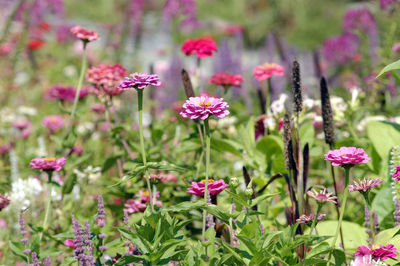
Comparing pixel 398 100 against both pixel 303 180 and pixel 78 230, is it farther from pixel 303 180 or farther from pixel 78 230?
pixel 78 230

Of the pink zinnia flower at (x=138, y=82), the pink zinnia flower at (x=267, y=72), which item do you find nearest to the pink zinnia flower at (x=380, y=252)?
the pink zinnia flower at (x=138, y=82)

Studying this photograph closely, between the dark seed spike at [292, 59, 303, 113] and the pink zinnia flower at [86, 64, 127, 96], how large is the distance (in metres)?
0.75

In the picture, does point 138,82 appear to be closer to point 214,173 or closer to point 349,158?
point 349,158

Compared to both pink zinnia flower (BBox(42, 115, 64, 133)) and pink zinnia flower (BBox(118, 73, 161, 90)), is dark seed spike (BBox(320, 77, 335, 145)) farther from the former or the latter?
pink zinnia flower (BBox(42, 115, 64, 133))

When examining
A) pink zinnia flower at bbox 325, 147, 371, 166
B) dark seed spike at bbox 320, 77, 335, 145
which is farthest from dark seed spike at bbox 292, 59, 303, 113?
pink zinnia flower at bbox 325, 147, 371, 166

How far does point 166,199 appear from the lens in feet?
6.59

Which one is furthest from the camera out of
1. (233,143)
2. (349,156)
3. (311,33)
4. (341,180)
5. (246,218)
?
(311,33)

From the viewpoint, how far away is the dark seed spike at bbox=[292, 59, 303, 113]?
158 cm

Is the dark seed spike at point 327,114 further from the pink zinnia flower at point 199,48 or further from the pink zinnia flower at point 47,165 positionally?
the pink zinnia flower at point 47,165

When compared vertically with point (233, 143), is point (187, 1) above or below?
above

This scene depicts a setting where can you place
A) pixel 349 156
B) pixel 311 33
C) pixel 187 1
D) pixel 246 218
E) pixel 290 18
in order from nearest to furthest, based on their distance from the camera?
pixel 349 156 → pixel 246 218 → pixel 187 1 → pixel 311 33 → pixel 290 18

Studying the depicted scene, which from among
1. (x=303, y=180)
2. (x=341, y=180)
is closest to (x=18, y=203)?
(x=303, y=180)

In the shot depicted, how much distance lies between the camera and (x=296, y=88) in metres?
1.61

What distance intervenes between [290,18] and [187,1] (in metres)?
6.70
